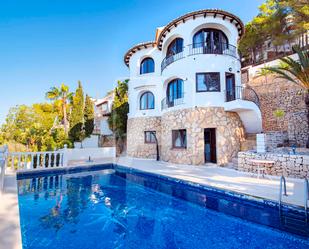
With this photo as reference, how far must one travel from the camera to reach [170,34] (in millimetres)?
14008

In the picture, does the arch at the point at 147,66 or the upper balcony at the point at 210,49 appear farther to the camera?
the arch at the point at 147,66

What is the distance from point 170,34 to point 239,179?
11.8 metres

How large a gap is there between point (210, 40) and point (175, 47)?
9.25ft

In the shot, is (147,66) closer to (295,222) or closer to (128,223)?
(128,223)

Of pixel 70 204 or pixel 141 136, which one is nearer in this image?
pixel 70 204

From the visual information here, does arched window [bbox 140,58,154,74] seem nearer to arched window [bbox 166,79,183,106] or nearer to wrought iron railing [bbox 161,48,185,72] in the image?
wrought iron railing [bbox 161,48,185,72]

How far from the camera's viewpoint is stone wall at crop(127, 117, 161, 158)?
16.2 m

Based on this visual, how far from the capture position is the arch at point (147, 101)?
55.5ft

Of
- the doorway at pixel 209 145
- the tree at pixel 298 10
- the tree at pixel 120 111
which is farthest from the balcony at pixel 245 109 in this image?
the tree at pixel 120 111

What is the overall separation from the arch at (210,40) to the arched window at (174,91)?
2.95 meters

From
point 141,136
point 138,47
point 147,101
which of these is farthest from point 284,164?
point 138,47

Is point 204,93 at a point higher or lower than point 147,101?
lower

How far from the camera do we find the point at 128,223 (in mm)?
5250

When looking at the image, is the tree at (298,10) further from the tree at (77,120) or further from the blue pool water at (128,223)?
the tree at (77,120)
